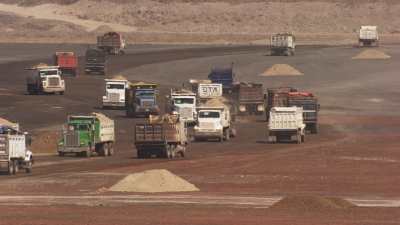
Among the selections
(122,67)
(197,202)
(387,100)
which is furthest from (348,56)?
(197,202)

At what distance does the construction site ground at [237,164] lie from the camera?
41281 mm

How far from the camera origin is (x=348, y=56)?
527ft

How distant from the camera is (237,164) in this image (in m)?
65.8

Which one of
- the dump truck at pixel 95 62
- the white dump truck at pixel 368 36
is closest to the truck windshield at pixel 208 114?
the dump truck at pixel 95 62

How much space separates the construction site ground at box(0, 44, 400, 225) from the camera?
4128 cm

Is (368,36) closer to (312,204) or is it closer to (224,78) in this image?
(224,78)

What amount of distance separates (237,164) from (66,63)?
72.2 metres

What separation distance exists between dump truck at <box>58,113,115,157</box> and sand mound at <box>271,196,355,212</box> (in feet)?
95.7

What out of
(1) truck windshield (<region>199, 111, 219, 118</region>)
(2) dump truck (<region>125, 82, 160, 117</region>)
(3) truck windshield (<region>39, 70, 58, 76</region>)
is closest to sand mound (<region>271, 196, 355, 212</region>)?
(1) truck windshield (<region>199, 111, 219, 118</region>)

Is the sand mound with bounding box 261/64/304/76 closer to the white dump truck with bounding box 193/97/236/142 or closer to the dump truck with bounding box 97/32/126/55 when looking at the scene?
the dump truck with bounding box 97/32/126/55

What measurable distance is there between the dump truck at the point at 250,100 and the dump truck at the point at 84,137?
1256 inches

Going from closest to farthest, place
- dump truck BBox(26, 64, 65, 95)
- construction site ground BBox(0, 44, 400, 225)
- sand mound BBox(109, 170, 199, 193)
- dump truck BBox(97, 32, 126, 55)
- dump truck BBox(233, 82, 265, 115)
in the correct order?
construction site ground BBox(0, 44, 400, 225)
sand mound BBox(109, 170, 199, 193)
dump truck BBox(233, 82, 265, 115)
dump truck BBox(26, 64, 65, 95)
dump truck BBox(97, 32, 126, 55)

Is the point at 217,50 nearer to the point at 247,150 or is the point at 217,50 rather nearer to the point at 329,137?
the point at 329,137

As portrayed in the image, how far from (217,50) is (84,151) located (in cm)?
10473
